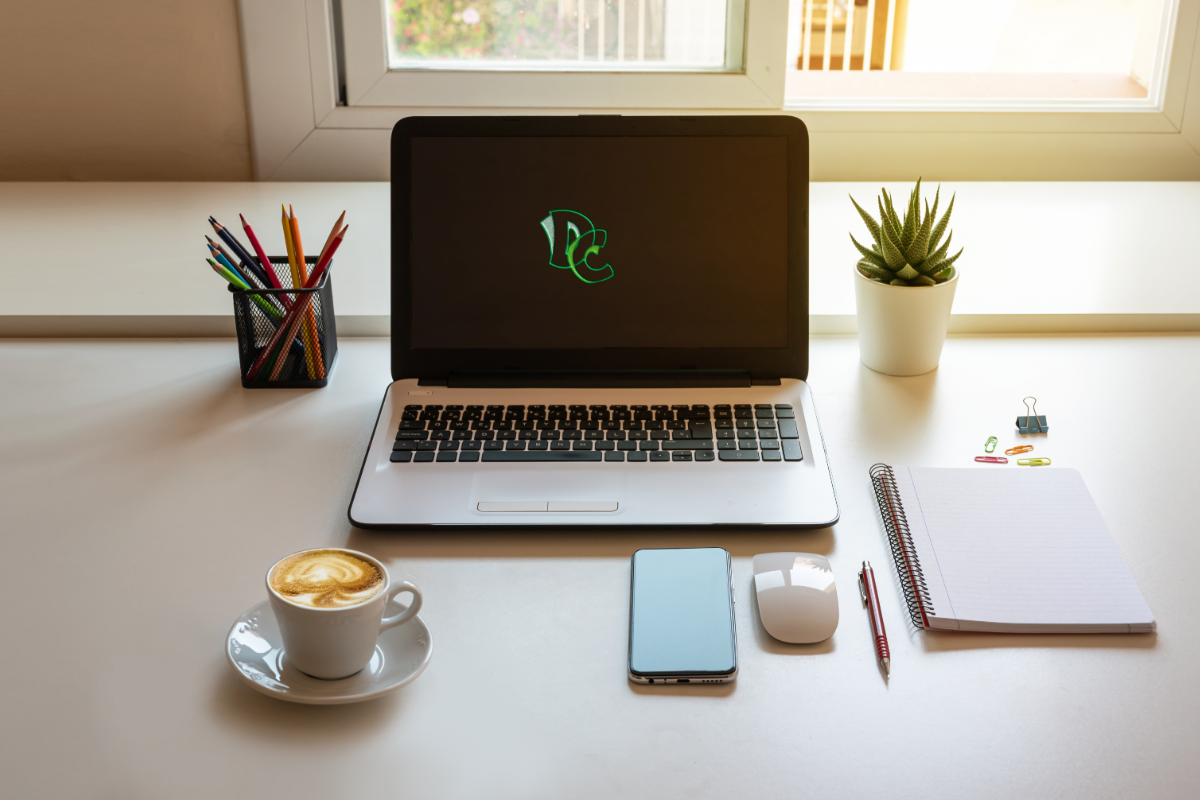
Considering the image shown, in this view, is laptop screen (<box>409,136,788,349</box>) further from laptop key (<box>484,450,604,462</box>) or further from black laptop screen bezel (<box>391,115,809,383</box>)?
laptop key (<box>484,450,604,462</box>)

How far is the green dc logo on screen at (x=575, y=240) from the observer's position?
94 centimetres

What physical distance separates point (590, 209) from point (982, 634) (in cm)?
53

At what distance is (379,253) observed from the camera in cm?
130

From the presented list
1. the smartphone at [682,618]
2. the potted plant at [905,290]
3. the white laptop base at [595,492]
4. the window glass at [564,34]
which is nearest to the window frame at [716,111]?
the window glass at [564,34]

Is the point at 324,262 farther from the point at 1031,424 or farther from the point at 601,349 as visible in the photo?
the point at 1031,424

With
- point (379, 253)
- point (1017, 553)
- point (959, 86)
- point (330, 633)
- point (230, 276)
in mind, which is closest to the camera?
point (330, 633)

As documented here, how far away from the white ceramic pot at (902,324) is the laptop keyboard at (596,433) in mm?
194

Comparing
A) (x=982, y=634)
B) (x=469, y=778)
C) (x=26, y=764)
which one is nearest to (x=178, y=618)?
(x=26, y=764)

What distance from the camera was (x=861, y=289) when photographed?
3.41 feet

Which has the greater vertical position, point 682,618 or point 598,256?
point 598,256

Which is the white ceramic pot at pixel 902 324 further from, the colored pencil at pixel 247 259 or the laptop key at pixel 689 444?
the colored pencil at pixel 247 259

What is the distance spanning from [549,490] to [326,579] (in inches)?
9.2

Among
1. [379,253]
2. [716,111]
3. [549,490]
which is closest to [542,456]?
[549,490]

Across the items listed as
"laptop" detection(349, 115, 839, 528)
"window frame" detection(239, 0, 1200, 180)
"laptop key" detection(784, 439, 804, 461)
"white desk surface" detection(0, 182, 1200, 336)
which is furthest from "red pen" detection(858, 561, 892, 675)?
"window frame" detection(239, 0, 1200, 180)
